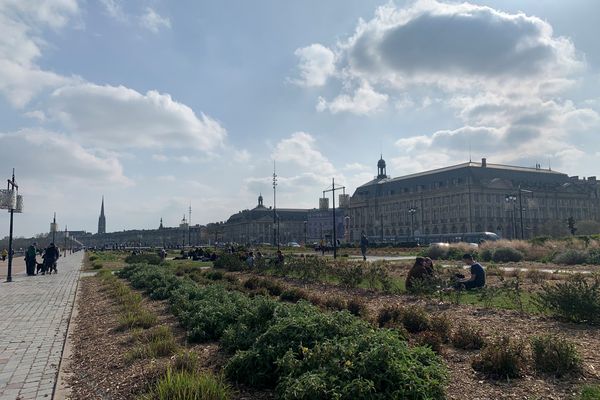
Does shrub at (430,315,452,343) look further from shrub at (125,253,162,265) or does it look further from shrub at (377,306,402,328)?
shrub at (125,253,162,265)

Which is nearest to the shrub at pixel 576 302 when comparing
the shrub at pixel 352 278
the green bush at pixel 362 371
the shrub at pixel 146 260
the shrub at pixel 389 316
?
the shrub at pixel 389 316

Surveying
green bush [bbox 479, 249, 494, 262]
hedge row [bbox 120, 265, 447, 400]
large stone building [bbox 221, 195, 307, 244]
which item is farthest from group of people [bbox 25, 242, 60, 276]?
large stone building [bbox 221, 195, 307, 244]

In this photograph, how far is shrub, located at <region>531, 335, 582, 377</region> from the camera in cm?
516

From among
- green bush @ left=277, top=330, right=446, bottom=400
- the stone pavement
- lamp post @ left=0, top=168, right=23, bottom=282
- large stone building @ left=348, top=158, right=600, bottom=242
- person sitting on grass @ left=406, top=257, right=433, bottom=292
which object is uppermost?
large stone building @ left=348, top=158, right=600, bottom=242

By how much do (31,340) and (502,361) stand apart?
307 inches

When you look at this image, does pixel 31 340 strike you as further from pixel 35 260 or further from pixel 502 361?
pixel 35 260

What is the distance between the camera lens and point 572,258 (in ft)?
79.8

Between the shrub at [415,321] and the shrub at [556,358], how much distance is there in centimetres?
219

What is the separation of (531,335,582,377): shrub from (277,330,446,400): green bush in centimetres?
155

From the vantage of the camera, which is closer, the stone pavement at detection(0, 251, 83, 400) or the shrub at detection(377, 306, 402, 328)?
the stone pavement at detection(0, 251, 83, 400)

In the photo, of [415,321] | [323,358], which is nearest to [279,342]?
[323,358]

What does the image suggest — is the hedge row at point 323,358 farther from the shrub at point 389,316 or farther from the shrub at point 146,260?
the shrub at point 146,260

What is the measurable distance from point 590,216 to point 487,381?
128m

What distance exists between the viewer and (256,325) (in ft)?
21.7
